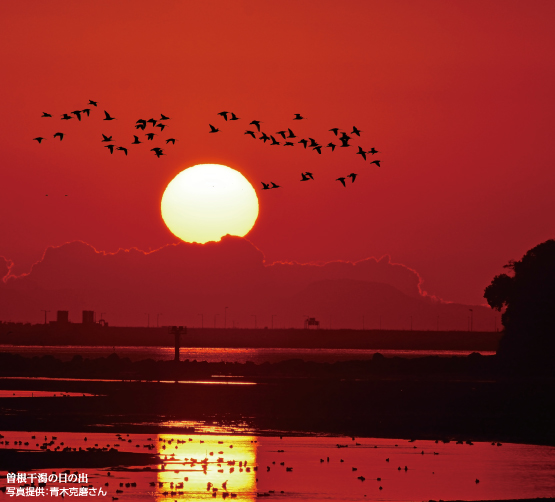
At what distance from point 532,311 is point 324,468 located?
74164 mm

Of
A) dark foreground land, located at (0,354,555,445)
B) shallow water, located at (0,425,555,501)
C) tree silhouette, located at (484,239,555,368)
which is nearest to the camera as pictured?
shallow water, located at (0,425,555,501)

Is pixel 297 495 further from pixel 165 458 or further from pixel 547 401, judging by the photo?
pixel 547 401

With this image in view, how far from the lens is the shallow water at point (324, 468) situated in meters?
27.8

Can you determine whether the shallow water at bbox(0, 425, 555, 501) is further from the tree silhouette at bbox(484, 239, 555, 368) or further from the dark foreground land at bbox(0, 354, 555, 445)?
the tree silhouette at bbox(484, 239, 555, 368)

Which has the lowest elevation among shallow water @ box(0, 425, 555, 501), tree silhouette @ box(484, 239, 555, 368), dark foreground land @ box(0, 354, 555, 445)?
shallow water @ box(0, 425, 555, 501)

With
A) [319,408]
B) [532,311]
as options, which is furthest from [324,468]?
[532,311]

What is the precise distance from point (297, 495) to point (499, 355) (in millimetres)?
84814

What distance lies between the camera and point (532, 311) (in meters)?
101

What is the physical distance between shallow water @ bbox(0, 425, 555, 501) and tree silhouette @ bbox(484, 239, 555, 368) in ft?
206

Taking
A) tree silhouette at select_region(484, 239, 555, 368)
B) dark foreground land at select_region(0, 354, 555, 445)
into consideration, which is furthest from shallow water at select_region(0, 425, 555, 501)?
tree silhouette at select_region(484, 239, 555, 368)

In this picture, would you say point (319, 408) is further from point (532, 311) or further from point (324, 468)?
point (532, 311)

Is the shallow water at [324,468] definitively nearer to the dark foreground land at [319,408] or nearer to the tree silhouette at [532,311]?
the dark foreground land at [319,408]

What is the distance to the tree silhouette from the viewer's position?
98625 mm

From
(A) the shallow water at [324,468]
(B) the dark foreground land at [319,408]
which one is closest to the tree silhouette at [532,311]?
(B) the dark foreground land at [319,408]
